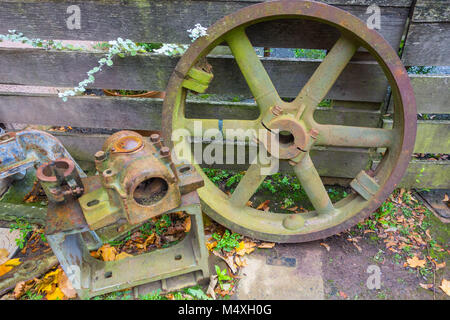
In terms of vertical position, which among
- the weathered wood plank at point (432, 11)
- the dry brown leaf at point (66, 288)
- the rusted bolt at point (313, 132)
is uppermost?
the weathered wood plank at point (432, 11)

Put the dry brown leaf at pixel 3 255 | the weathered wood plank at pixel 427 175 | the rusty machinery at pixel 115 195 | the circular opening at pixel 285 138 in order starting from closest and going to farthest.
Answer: the rusty machinery at pixel 115 195
the circular opening at pixel 285 138
the dry brown leaf at pixel 3 255
the weathered wood plank at pixel 427 175

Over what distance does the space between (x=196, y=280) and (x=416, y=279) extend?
1401 millimetres

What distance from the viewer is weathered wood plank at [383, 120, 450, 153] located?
2338 mm

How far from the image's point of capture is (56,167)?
163 cm

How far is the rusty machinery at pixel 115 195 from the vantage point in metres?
1.53

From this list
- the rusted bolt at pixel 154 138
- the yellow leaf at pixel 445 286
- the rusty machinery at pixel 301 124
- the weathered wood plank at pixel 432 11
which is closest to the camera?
the rusted bolt at pixel 154 138

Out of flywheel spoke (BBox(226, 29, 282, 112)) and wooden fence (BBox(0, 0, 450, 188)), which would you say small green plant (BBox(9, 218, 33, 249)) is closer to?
wooden fence (BBox(0, 0, 450, 188))

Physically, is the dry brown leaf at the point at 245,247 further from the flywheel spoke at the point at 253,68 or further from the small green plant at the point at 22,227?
the small green plant at the point at 22,227

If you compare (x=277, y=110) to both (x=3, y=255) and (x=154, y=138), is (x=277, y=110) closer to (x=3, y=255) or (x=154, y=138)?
(x=154, y=138)

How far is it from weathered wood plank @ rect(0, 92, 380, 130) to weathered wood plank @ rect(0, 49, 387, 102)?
13 cm

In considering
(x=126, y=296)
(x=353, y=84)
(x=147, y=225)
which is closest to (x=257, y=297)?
(x=126, y=296)

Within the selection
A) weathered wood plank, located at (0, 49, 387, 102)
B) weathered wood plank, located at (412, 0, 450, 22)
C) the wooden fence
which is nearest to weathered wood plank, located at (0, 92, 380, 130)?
the wooden fence

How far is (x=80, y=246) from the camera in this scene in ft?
6.57

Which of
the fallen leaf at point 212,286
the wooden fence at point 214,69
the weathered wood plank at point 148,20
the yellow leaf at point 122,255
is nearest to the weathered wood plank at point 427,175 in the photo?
the wooden fence at point 214,69
